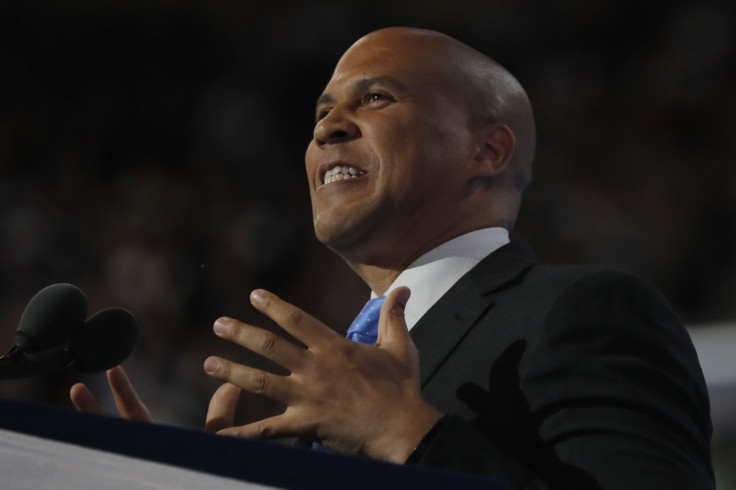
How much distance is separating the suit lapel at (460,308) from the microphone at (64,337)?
1.06 ft

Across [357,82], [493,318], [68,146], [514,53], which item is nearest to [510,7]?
[514,53]

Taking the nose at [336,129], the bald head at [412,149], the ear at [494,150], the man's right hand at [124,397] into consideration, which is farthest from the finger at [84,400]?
the ear at [494,150]

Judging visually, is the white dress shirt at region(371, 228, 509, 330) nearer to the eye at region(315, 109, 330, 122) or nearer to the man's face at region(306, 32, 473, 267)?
the man's face at region(306, 32, 473, 267)

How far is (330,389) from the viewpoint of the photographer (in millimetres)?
799

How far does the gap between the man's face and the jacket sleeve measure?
0.35m

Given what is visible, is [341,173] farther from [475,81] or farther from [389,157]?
[475,81]

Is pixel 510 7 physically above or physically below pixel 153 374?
above

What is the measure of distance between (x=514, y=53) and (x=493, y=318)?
2.05 m

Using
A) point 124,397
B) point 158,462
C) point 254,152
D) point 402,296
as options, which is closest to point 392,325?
point 402,296

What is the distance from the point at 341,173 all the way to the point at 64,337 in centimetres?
54

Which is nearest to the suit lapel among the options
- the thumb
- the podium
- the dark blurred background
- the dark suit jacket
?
the dark suit jacket

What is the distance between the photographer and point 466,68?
1.44 m

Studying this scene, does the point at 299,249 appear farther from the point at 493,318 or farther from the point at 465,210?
the point at 493,318

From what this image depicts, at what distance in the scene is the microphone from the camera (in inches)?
36.1
